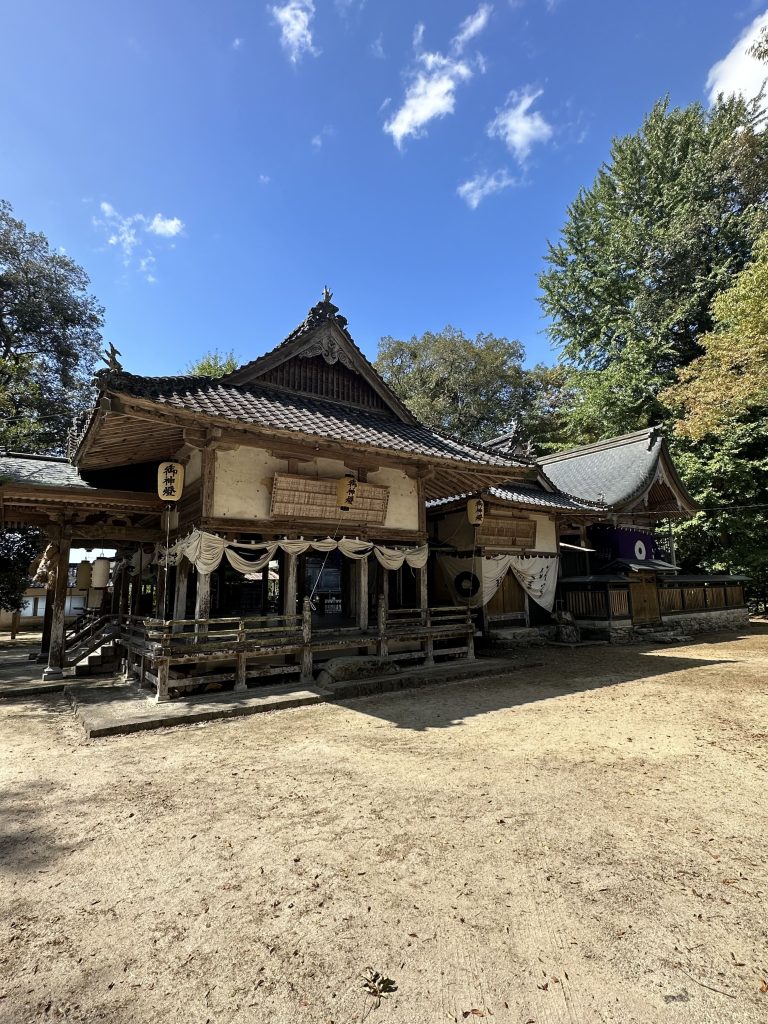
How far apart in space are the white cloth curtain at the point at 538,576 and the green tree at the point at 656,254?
665 inches

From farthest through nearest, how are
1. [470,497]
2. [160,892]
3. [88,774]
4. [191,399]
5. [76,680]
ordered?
[470,497] → [76,680] → [191,399] → [88,774] → [160,892]

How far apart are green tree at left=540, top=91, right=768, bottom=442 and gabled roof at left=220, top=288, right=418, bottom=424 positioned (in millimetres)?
21666

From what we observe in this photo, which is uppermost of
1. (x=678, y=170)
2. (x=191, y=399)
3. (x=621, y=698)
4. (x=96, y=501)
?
(x=678, y=170)

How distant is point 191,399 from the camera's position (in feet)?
27.5

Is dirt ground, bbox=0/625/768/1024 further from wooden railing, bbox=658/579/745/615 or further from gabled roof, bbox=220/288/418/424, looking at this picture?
wooden railing, bbox=658/579/745/615

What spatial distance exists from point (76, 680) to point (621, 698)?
11.2 metres

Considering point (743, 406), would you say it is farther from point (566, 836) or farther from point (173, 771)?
point (173, 771)

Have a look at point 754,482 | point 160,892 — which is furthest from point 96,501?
point 754,482

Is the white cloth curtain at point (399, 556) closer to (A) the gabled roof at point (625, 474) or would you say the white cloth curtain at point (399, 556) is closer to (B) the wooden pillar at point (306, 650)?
(B) the wooden pillar at point (306, 650)

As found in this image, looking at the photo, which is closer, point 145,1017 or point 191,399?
point 145,1017

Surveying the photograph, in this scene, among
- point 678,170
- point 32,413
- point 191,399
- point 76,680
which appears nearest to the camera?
point 191,399

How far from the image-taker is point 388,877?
10.9ft

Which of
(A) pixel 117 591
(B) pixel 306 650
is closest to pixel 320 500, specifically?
(B) pixel 306 650

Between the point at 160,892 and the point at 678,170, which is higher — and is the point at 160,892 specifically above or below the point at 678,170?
below
